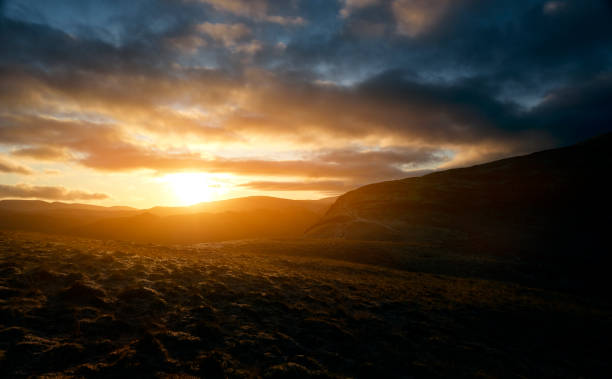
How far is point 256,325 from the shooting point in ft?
40.7

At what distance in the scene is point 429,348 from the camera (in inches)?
482

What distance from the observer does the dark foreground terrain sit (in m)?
8.87

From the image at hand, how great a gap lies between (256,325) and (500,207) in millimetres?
98712

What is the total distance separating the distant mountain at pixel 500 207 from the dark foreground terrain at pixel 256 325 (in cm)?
4315

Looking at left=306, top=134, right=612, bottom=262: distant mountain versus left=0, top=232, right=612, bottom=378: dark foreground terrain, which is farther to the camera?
left=306, top=134, right=612, bottom=262: distant mountain

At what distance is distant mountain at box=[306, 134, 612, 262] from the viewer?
6600cm

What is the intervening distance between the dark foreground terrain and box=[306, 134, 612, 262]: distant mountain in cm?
4315

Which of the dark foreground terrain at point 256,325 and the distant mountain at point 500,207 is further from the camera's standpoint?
the distant mountain at point 500,207

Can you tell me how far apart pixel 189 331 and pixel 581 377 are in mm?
16323

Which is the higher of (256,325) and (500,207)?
(500,207)

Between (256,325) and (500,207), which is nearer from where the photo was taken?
(256,325)

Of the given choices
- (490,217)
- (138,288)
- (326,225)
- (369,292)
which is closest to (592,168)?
(490,217)

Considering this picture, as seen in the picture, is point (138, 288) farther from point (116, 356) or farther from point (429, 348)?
point (429, 348)

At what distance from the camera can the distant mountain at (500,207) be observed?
66000mm
